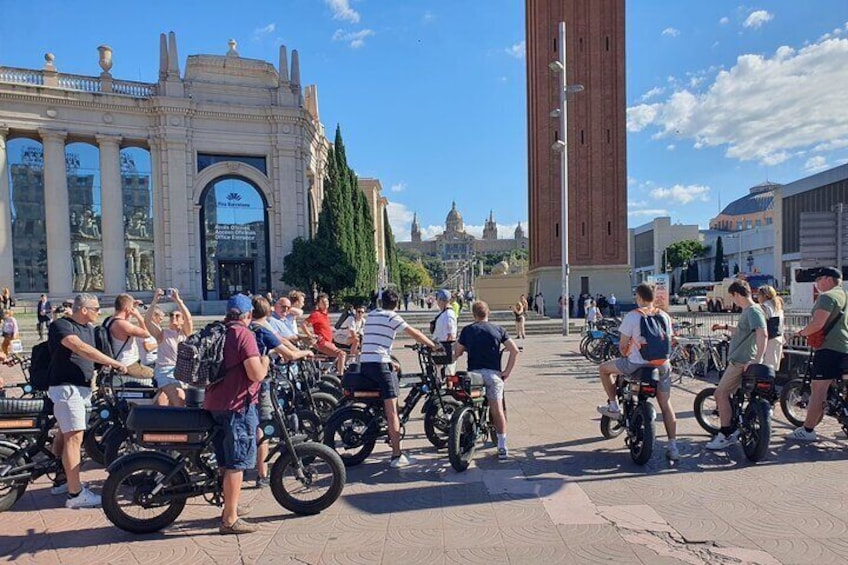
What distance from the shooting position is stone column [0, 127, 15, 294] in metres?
31.4

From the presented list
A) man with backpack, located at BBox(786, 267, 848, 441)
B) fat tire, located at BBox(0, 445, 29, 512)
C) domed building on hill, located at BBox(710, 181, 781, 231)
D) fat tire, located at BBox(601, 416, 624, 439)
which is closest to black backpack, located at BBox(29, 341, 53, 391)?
fat tire, located at BBox(0, 445, 29, 512)

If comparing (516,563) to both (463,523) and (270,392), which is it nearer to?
(463,523)

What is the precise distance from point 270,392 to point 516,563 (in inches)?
101

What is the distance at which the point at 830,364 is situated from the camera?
6078 mm

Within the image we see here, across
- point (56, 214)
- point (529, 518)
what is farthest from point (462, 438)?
point (56, 214)

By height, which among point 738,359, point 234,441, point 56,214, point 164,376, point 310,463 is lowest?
point 310,463

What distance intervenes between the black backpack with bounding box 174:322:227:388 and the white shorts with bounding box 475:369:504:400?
282cm

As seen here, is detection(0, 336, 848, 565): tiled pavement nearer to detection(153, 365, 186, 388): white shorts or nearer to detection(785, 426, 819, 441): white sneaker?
detection(785, 426, 819, 441): white sneaker

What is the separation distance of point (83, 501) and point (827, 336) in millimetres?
8040

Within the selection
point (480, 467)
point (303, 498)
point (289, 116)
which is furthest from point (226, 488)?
point (289, 116)

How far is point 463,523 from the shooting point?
4332mm

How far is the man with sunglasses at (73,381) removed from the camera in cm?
459

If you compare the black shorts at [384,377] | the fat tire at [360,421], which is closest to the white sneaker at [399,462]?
the fat tire at [360,421]

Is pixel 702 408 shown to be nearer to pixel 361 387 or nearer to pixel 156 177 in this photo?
pixel 361 387
